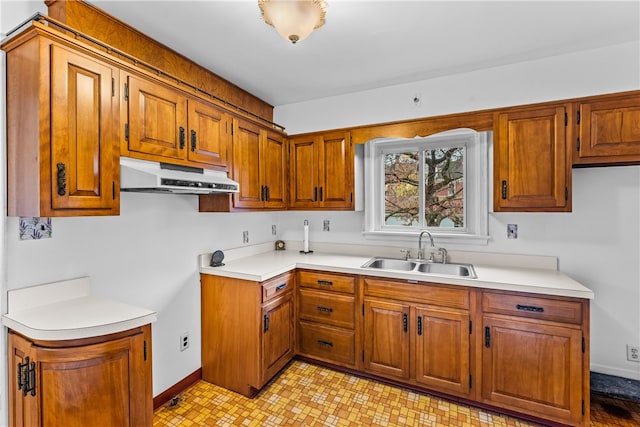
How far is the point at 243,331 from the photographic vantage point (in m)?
2.29

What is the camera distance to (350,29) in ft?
6.32

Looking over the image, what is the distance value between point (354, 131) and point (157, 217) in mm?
1796

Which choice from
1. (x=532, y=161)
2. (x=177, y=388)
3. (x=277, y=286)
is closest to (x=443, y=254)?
(x=532, y=161)

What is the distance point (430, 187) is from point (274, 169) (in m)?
1.53

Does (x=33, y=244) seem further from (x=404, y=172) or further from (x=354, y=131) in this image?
(x=404, y=172)

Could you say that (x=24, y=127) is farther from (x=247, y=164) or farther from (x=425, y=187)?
(x=425, y=187)

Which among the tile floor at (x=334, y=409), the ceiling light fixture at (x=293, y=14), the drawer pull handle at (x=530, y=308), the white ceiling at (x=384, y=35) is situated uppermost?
the white ceiling at (x=384, y=35)

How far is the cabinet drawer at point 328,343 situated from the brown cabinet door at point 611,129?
2181 millimetres

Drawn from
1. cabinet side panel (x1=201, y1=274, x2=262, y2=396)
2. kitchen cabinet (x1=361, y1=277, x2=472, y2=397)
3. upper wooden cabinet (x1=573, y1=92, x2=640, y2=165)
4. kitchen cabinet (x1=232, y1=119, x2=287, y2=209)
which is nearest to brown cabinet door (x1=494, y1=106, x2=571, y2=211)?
upper wooden cabinet (x1=573, y1=92, x2=640, y2=165)

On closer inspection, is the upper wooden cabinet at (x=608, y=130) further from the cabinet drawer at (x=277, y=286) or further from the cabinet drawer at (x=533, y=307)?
the cabinet drawer at (x=277, y=286)

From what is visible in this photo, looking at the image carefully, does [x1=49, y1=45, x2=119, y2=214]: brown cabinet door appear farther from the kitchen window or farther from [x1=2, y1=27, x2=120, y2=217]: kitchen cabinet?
the kitchen window

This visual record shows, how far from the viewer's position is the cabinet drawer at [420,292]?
84.1 inches

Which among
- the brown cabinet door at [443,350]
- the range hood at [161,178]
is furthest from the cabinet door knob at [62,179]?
the brown cabinet door at [443,350]

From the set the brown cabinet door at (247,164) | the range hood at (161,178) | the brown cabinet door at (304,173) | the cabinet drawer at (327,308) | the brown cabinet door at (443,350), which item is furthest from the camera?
the brown cabinet door at (304,173)
